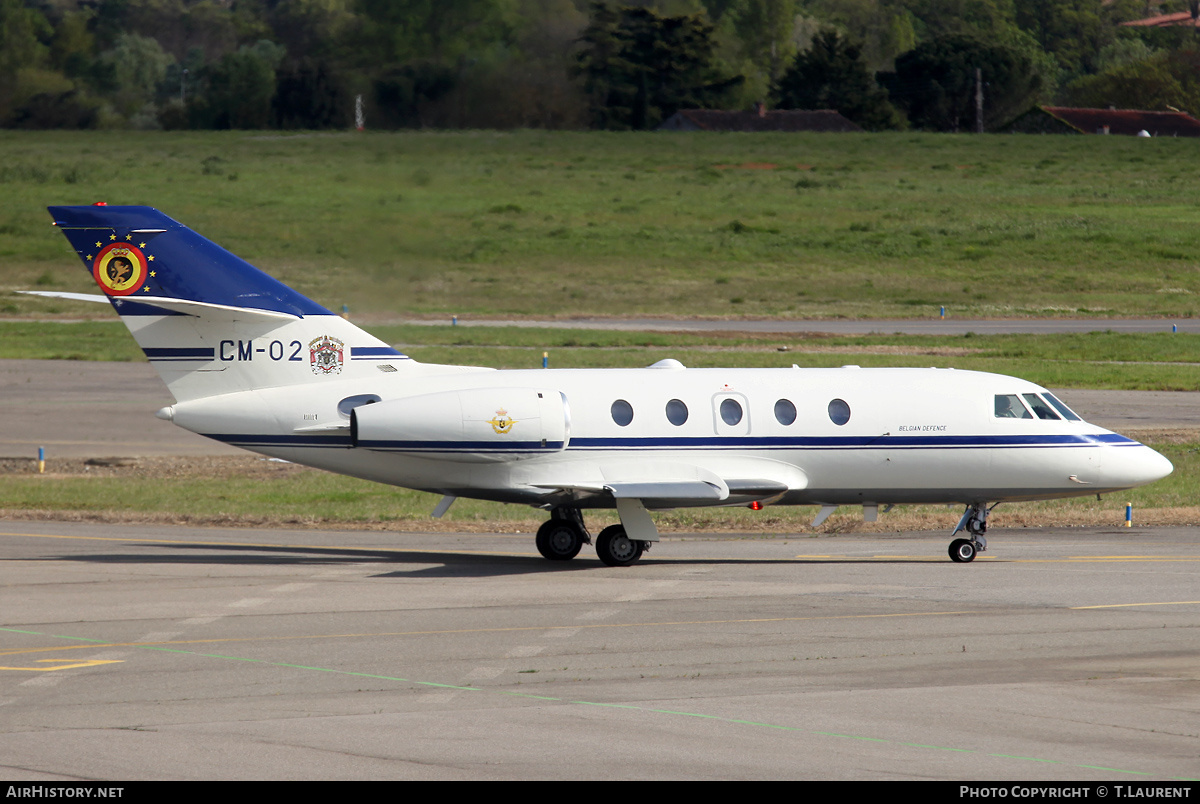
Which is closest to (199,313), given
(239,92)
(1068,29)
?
(239,92)

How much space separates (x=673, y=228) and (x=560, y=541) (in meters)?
59.4

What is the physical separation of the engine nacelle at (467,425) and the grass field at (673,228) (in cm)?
2465

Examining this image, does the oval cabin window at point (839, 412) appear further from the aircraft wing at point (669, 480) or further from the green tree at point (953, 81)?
the green tree at point (953, 81)

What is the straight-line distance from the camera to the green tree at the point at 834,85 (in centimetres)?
11631

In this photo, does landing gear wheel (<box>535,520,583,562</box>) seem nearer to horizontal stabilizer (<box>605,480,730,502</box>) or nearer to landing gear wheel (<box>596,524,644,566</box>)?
landing gear wheel (<box>596,524,644,566</box>)

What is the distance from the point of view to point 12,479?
3259 cm

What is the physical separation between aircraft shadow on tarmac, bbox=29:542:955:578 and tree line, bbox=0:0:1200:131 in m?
17.0

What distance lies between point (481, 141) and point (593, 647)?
28.1 meters

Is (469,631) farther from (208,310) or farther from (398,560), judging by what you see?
(208,310)

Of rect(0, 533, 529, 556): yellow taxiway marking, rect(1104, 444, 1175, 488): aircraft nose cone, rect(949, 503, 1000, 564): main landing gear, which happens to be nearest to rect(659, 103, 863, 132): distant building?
rect(0, 533, 529, 556): yellow taxiway marking

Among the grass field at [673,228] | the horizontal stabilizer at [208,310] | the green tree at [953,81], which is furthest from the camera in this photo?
the green tree at [953,81]

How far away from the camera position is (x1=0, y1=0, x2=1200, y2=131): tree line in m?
39.5

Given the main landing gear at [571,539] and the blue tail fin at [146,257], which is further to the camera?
the main landing gear at [571,539]

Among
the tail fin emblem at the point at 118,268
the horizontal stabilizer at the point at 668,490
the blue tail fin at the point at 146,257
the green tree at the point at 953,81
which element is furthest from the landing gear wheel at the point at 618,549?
the green tree at the point at 953,81
